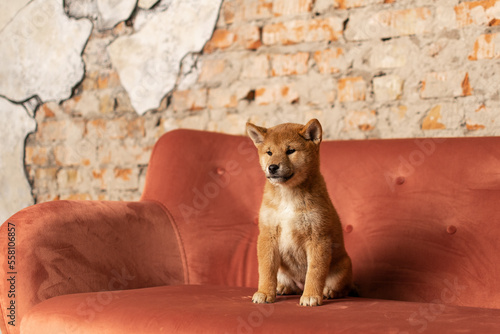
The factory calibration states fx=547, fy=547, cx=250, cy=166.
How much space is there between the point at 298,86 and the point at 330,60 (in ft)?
0.61

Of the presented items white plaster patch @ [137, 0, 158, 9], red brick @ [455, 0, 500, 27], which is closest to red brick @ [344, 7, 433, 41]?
red brick @ [455, 0, 500, 27]

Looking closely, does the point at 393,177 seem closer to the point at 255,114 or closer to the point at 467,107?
the point at 467,107

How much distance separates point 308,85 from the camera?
246cm

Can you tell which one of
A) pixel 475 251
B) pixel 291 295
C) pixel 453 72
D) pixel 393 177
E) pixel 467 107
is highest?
pixel 453 72

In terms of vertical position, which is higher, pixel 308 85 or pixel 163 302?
pixel 308 85

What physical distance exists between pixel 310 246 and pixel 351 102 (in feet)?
3.46

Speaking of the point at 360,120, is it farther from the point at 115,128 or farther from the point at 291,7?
the point at 115,128

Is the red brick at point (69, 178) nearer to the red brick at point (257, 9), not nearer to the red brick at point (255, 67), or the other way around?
the red brick at point (255, 67)

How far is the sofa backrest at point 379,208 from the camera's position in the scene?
1.65m

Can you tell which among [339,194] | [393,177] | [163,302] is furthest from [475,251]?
[163,302]

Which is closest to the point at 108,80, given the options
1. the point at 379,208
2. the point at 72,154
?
the point at 72,154

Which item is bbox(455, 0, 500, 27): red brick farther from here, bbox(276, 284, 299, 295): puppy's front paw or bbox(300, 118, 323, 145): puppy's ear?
bbox(276, 284, 299, 295): puppy's front paw

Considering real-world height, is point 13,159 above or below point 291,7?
below

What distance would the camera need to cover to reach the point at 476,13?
83.5 inches
